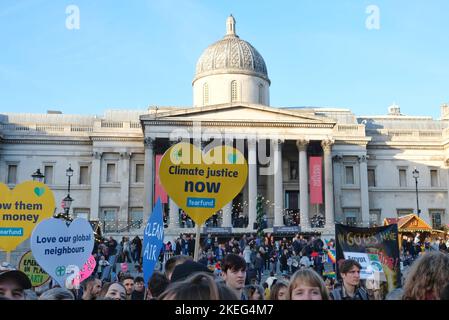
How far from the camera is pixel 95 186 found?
46312 millimetres

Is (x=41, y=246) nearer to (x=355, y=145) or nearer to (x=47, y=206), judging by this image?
(x=47, y=206)

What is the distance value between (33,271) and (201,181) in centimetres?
379

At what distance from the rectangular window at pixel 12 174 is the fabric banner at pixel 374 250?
137 feet

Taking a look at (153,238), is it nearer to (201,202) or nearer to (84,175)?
(201,202)

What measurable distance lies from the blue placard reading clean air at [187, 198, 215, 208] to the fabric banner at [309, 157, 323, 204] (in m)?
33.7

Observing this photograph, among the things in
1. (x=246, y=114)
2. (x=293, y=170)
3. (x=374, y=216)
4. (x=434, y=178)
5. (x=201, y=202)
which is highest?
(x=246, y=114)

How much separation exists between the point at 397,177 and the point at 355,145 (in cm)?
505

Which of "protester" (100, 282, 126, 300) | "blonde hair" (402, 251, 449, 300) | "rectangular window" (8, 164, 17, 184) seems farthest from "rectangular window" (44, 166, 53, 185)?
"blonde hair" (402, 251, 449, 300)

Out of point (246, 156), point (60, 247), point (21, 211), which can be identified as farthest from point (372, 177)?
point (60, 247)

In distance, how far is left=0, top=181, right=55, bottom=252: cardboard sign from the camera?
11750mm

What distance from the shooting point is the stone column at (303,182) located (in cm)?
4250

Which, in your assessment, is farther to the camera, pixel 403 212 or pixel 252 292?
pixel 403 212

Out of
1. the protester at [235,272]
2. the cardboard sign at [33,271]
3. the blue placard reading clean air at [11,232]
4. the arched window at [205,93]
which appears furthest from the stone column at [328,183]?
the protester at [235,272]
